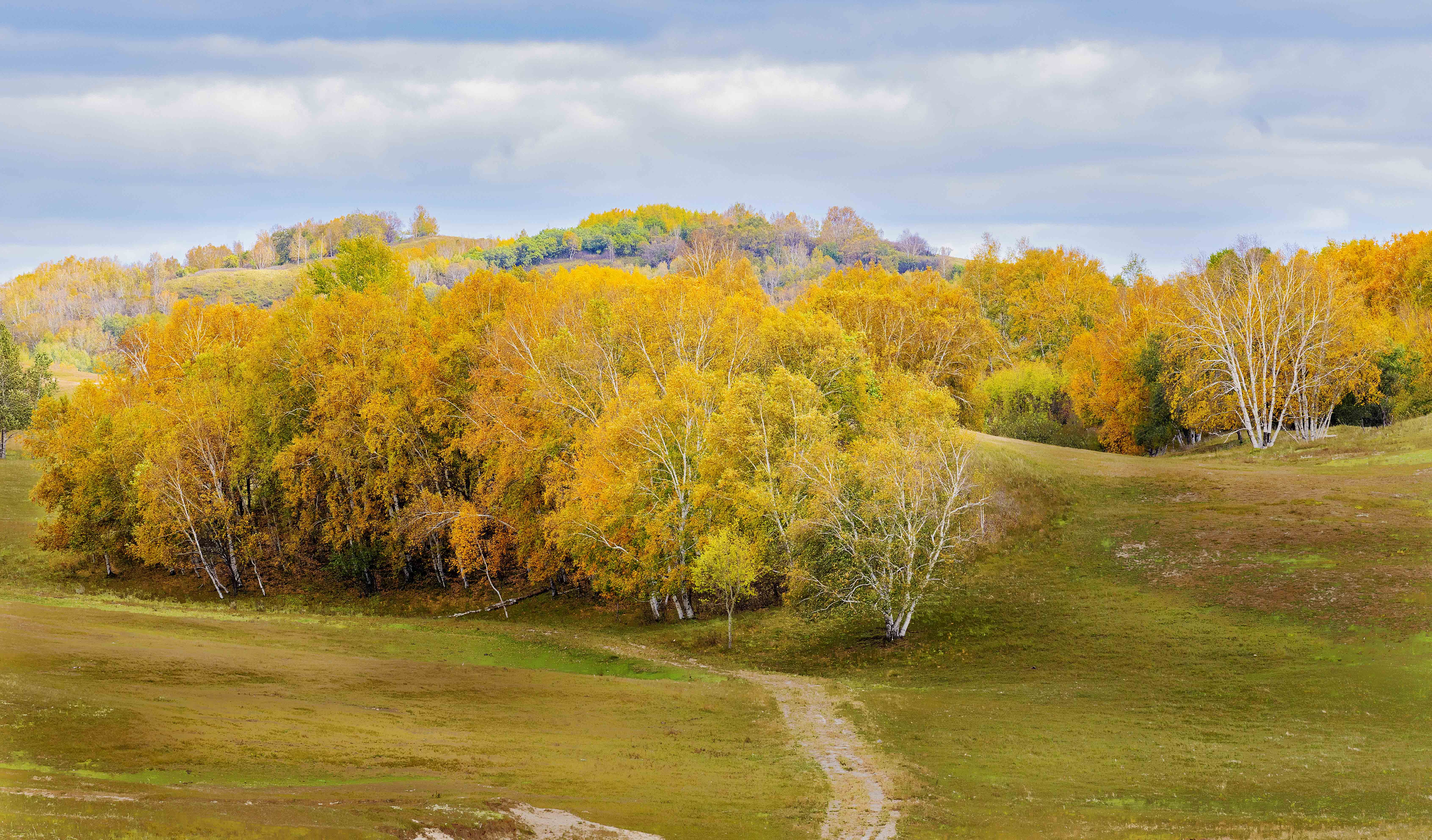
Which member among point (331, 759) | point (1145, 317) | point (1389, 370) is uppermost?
point (1145, 317)

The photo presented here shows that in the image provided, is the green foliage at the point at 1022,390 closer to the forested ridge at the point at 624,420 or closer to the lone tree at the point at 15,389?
the forested ridge at the point at 624,420

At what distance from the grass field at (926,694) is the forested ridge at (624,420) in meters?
4.37

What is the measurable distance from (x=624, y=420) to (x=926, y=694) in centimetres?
2120

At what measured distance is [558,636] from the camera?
50.3 m

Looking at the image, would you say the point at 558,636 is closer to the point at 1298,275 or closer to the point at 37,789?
the point at 37,789

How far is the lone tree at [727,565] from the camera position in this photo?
145ft

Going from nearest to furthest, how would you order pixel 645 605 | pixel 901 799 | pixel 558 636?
pixel 901 799, pixel 558 636, pixel 645 605

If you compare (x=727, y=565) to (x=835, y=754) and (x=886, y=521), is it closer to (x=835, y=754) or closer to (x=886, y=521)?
(x=886, y=521)

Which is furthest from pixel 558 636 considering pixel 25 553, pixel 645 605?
pixel 25 553

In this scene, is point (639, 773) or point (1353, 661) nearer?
point (639, 773)

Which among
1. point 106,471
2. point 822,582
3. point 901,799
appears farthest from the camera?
point 106,471

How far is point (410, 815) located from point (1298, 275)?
8338 centimetres

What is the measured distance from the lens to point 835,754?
28.1 m

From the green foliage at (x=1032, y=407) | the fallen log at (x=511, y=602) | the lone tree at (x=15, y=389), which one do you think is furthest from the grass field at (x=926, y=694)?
the lone tree at (x=15, y=389)
